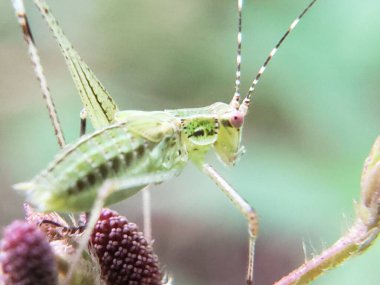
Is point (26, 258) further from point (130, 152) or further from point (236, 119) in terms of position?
point (236, 119)

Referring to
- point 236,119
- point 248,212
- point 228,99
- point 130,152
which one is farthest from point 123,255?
point 228,99

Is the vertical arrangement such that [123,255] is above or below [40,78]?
below

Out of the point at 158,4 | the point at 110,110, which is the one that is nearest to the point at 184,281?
the point at 158,4

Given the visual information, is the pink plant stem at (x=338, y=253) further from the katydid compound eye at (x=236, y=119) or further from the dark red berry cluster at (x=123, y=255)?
the katydid compound eye at (x=236, y=119)

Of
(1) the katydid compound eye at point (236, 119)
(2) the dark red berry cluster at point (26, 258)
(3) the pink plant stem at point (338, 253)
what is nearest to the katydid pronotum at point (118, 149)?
(1) the katydid compound eye at point (236, 119)

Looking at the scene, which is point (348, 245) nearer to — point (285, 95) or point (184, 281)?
point (285, 95)
